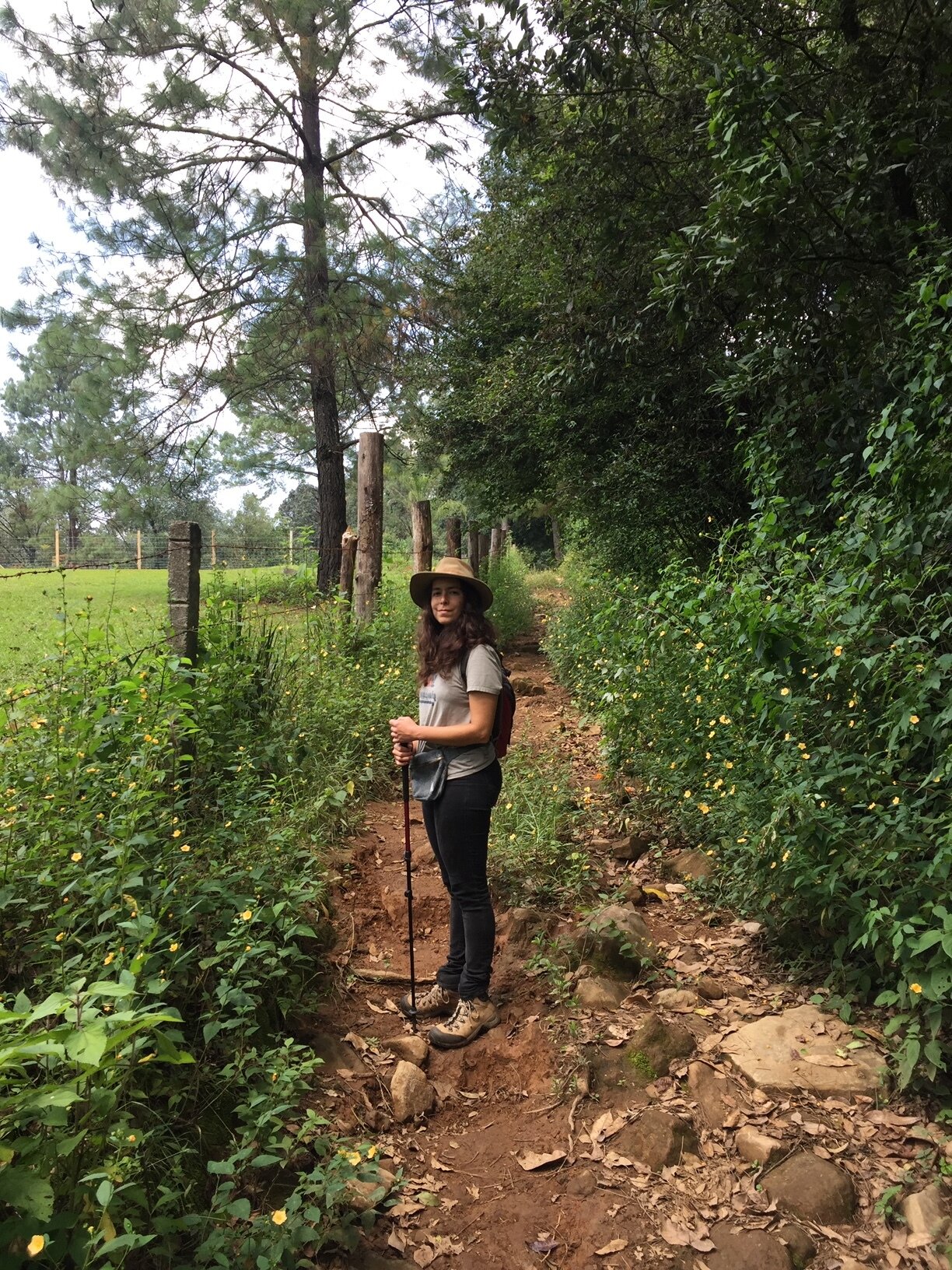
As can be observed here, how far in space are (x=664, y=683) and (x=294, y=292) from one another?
8.70 metres

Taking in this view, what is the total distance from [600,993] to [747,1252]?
1.05 m

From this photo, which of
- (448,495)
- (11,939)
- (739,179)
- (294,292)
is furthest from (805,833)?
(448,495)

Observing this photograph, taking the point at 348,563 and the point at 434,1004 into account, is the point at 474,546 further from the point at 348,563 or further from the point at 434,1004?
the point at 434,1004

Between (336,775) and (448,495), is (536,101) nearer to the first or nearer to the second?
(336,775)

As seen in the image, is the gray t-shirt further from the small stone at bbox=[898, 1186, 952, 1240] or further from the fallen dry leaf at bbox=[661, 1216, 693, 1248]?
the small stone at bbox=[898, 1186, 952, 1240]

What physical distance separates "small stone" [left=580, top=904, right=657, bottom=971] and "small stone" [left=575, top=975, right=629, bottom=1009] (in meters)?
0.10

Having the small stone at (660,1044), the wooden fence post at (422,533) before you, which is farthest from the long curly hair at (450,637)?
the wooden fence post at (422,533)

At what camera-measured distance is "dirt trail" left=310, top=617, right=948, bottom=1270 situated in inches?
81.0

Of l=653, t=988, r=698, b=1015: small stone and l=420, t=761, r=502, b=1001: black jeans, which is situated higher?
l=420, t=761, r=502, b=1001: black jeans

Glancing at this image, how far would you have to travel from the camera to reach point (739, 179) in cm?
367

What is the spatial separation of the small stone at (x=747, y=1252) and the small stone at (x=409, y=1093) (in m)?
1.04

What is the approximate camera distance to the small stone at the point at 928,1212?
194 centimetres

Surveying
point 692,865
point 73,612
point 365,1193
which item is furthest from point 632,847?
point 73,612

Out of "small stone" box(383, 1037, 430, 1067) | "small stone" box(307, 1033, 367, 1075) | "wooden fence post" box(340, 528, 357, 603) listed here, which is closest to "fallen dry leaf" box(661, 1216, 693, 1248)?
"small stone" box(383, 1037, 430, 1067)
